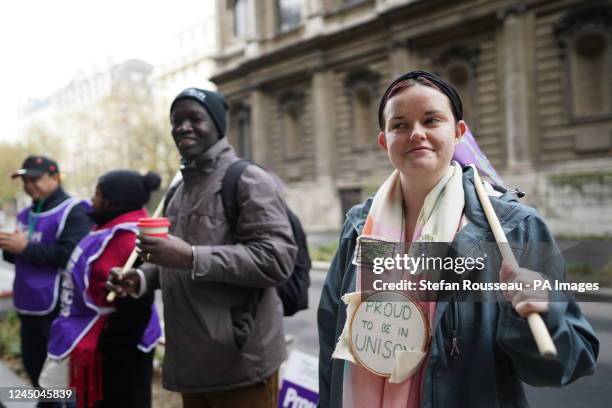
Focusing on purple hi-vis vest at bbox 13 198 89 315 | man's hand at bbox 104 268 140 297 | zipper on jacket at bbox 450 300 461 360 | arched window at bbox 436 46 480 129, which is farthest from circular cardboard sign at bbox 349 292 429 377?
arched window at bbox 436 46 480 129

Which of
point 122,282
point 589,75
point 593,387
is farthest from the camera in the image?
point 589,75

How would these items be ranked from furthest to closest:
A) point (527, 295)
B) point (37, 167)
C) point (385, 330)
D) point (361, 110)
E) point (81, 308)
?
1. point (361, 110)
2. point (37, 167)
3. point (81, 308)
4. point (385, 330)
5. point (527, 295)

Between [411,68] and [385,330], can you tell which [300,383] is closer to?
[385,330]

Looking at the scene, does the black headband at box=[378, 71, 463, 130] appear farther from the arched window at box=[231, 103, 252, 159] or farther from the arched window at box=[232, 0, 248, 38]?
the arched window at box=[232, 0, 248, 38]

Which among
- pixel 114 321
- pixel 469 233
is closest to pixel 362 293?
pixel 469 233

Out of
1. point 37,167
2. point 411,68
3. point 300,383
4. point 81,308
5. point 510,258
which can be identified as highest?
point 411,68

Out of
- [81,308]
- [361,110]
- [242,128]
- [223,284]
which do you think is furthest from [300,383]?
[242,128]

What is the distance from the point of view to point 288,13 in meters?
25.7

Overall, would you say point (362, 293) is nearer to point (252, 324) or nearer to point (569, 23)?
point (252, 324)

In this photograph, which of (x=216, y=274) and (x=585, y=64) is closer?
(x=216, y=274)

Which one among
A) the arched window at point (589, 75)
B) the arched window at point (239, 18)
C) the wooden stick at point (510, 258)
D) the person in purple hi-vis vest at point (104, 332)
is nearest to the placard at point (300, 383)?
the person in purple hi-vis vest at point (104, 332)

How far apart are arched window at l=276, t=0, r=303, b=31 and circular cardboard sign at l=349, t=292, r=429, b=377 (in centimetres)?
2484

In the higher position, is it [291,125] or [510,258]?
[291,125]

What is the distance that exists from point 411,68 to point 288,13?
899 cm
